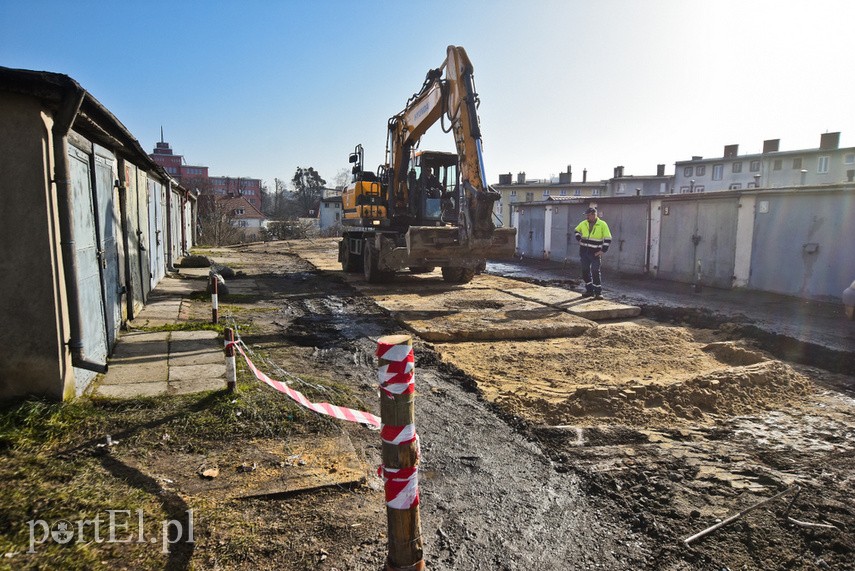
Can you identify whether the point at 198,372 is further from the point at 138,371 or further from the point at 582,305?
the point at 582,305

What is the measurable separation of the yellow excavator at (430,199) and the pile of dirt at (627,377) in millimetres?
3565

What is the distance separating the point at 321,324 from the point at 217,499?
5.94 m

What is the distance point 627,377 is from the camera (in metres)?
6.57

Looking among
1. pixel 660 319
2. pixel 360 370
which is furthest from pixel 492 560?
pixel 660 319

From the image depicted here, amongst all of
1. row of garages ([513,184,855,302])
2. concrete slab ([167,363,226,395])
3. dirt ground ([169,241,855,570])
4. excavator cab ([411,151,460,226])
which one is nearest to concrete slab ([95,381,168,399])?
concrete slab ([167,363,226,395])

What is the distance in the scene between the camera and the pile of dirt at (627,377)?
537 cm

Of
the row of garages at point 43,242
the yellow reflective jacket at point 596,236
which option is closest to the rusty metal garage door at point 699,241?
the yellow reflective jacket at point 596,236

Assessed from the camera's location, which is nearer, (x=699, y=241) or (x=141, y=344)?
(x=141, y=344)

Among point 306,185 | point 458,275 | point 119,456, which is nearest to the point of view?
point 119,456

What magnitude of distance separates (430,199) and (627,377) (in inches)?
338

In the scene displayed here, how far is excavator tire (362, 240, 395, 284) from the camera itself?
14070 mm

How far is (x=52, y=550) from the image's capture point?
2.88m

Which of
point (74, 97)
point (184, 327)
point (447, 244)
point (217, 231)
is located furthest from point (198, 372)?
point (217, 231)

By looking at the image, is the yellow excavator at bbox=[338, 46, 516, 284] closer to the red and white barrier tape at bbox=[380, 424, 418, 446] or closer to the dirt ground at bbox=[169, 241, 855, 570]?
the dirt ground at bbox=[169, 241, 855, 570]
